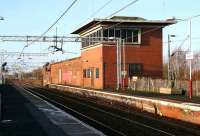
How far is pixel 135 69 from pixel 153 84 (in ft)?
30.6

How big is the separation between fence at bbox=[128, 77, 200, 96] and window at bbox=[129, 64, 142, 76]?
2.74 metres

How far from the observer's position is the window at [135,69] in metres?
66.6

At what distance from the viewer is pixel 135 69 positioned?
66938 mm

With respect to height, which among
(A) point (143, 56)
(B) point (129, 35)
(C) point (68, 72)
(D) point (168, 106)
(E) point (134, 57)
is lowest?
(D) point (168, 106)

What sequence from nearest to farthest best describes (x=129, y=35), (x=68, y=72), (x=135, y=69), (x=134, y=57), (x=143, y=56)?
1. (x=135, y=69)
2. (x=134, y=57)
3. (x=143, y=56)
4. (x=129, y=35)
5. (x=68, y=72)

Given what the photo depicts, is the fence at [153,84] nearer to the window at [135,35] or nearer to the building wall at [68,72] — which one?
the window at [135,35]

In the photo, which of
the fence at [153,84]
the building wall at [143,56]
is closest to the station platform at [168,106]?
the fence at [153,84]

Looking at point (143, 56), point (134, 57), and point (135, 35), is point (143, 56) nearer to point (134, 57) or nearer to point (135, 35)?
point (134, 57)

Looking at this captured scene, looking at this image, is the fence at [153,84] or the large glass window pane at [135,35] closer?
the fence at [153,84]

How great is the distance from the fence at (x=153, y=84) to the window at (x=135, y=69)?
274 centimetres

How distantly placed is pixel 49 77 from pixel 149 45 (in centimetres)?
6069

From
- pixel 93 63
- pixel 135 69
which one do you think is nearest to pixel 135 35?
pixel 135 69

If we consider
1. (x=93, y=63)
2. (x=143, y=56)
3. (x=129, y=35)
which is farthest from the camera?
(x=93, y=63)

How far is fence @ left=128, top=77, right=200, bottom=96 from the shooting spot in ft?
155
